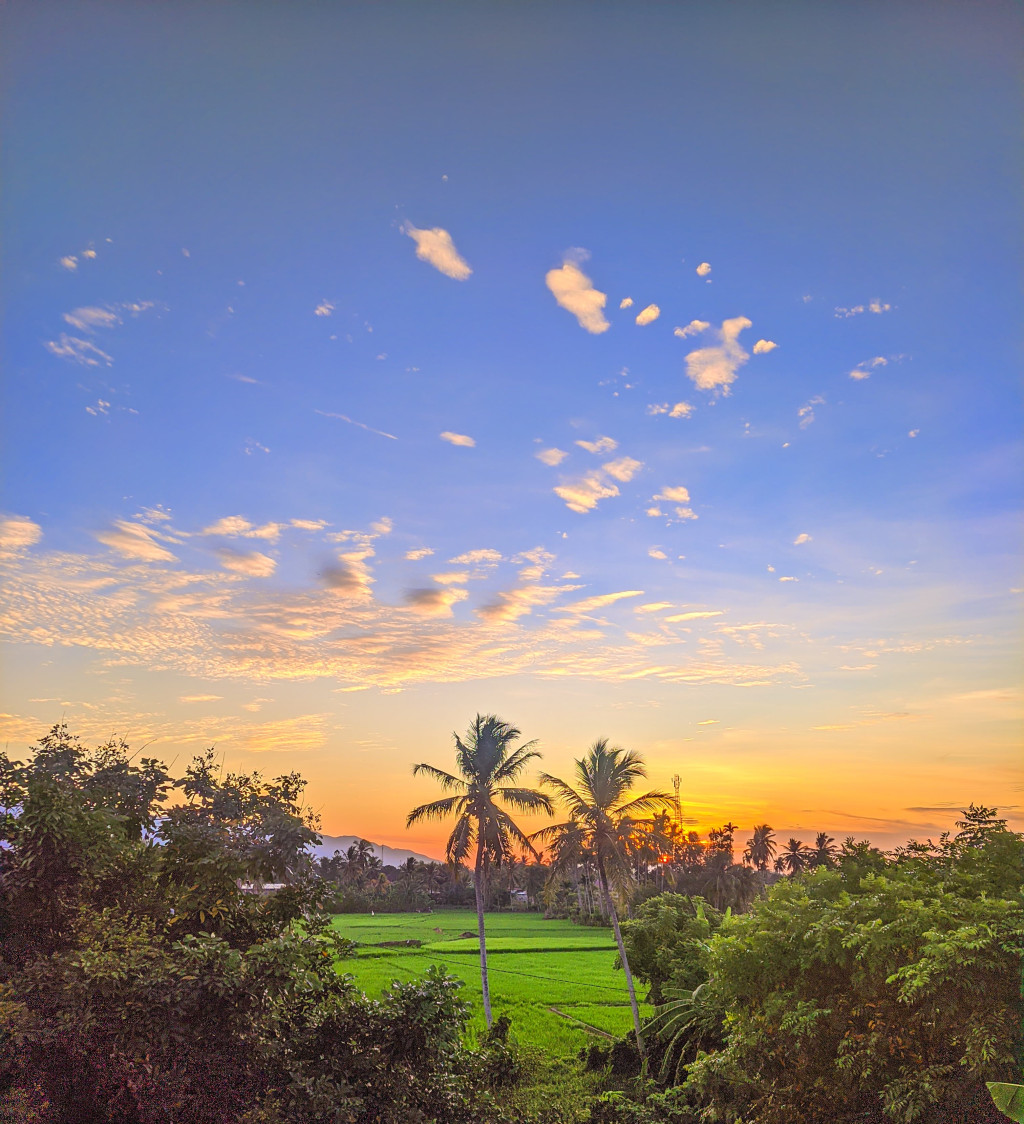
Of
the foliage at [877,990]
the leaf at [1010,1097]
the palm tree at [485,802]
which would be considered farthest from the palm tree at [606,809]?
the leaf at [1010,1097]

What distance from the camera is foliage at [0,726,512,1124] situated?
7.08m

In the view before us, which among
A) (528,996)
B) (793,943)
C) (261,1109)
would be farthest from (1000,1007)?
(528,996)

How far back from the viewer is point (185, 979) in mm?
7168

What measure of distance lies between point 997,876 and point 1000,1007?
7.85 ft

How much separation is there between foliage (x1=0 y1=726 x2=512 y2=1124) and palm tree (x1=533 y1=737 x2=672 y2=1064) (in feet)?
49.7

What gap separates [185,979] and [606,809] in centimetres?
1901

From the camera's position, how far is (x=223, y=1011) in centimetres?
746

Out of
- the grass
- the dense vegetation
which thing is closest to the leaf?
the dense vegetation

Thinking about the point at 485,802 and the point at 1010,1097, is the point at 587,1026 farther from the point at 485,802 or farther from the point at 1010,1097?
the point at 1010,1097

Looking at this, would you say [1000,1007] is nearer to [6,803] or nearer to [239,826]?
[239,826]

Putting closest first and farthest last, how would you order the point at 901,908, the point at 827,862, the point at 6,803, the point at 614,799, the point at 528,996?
1. the point at 6,803
2. the point at 901,908
3. the point at 827,862
4. the point at 614,799
5. the point at 528,996

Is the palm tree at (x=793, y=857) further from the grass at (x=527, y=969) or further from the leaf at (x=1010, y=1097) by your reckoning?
the leaf at (x=1010, y=1097)

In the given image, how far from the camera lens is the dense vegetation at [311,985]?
715 cm

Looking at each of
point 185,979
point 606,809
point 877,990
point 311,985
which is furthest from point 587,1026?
point 185,979
